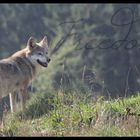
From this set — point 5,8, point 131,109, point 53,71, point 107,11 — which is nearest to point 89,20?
point 107,11

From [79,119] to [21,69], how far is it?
16.4ft

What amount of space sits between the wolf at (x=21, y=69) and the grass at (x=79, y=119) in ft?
8.04

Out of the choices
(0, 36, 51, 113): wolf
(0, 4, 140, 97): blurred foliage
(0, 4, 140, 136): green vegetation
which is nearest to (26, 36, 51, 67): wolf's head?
(0, 36, 51, 113): wolf

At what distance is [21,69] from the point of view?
41.4 ft

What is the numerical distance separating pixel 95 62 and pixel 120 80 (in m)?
7.55

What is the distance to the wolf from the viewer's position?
1180 cm

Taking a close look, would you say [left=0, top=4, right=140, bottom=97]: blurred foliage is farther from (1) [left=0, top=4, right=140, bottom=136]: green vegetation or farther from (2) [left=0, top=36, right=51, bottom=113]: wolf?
(2) [left=0, top=36, right=51, bottom=113]: wolf

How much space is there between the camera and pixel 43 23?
5828cm

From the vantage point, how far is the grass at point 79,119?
24.0ft

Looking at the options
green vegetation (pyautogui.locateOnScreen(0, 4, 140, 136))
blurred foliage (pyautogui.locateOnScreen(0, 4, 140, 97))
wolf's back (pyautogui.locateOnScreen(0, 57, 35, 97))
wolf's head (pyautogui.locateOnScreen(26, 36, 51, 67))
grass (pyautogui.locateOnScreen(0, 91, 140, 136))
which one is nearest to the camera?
grass (pyautogui.locateOnScreen(0, 91, 140, 136))

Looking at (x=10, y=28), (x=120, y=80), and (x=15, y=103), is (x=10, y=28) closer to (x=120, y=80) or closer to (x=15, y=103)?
(x=120, y=80)

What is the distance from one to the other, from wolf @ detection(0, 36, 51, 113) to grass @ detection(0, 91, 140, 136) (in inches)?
96.5

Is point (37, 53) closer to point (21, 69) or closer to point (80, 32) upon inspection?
point (21, 69)

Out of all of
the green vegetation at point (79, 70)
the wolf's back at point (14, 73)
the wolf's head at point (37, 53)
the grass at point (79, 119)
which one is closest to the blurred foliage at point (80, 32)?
the green vegetation at point (79, 70)
